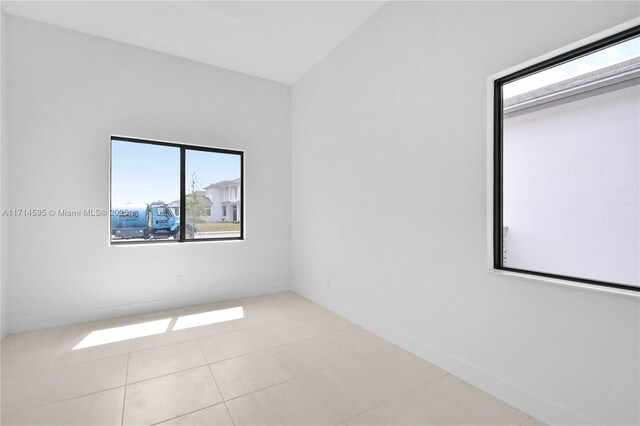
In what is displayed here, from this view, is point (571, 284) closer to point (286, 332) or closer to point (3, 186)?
point (286, 332)

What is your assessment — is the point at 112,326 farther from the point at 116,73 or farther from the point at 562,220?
the point at 562,220

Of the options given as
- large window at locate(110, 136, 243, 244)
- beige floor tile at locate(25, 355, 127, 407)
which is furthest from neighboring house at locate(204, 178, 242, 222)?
beige floor tile at locate(25, 355, 127, 407)

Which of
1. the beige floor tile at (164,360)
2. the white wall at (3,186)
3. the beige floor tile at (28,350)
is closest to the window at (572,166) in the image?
the beige floor tile at (164,360)

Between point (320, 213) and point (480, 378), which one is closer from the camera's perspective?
point (480, 378)

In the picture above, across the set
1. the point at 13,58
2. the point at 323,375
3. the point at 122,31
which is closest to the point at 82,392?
the point at 323,375

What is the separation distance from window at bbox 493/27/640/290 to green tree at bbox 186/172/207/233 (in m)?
3.66

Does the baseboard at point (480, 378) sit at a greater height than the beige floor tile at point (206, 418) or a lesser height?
greater

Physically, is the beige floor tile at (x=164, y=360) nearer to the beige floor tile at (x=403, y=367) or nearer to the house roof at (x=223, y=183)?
the beige floor tile at (x=403, y=367)

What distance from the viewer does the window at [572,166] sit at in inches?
66.7

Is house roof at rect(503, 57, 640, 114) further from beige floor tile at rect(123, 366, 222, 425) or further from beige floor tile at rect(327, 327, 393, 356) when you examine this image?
beige floor tile at rect(123, 366, 222, 425)

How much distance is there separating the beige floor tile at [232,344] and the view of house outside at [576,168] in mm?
2304

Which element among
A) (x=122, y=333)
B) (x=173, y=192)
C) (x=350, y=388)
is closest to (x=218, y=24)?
(x=173, y=192)

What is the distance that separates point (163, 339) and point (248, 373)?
119 cm

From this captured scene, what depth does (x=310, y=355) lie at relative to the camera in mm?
2738
